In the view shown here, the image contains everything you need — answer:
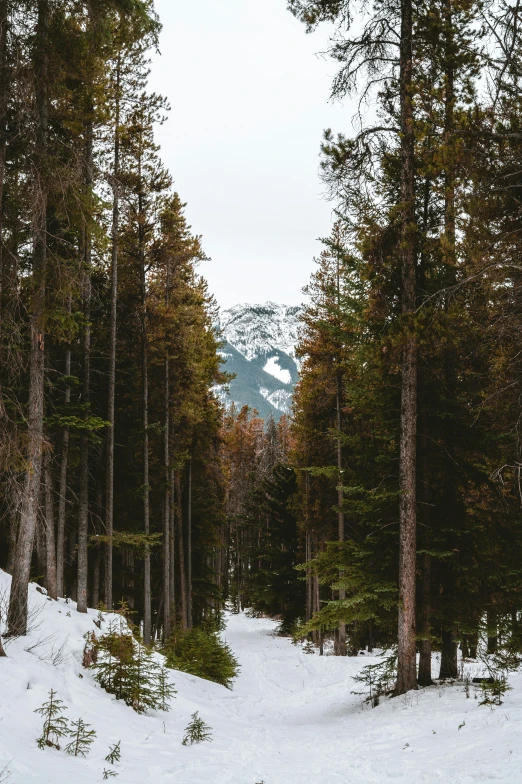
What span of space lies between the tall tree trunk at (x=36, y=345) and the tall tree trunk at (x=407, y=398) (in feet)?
21.7

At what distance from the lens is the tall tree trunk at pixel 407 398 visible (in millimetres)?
10523

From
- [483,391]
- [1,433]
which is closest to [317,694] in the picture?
[483,391]

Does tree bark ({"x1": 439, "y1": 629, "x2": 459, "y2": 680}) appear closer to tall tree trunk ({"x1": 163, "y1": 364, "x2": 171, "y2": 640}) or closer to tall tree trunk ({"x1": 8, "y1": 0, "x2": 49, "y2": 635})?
tall tree trunk ({"x1": 8, "y1": 0, "x2": 49, "y2": 635})

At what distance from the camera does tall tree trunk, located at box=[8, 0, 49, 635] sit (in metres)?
9.26

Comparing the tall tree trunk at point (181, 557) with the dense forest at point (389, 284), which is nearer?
the dense forest at point (389, 284)

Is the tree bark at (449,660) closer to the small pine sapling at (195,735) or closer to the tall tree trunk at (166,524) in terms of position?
the small pine sapling at (195,735)

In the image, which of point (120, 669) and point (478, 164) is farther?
point (120, 669)

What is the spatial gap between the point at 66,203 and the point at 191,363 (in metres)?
12.3

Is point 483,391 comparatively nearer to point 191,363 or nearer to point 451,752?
point 451,752

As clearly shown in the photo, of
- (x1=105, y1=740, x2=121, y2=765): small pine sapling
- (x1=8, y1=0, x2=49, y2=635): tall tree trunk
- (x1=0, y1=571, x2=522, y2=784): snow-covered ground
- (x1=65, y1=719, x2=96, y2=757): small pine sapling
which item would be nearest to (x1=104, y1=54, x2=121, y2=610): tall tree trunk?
(x1=0, y1=571, x2=522, y2=784): snow-covered ground

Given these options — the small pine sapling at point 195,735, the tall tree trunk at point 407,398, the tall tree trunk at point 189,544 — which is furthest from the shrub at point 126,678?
the tall tree trunk at point 189,544

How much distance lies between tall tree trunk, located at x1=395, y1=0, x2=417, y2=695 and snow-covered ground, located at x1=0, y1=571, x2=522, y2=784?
87cm

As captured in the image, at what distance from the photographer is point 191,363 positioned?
861 inches

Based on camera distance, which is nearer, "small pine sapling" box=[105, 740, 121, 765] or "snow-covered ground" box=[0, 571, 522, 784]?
"snow-covered ground" box=[0, 571, 522, 784]
